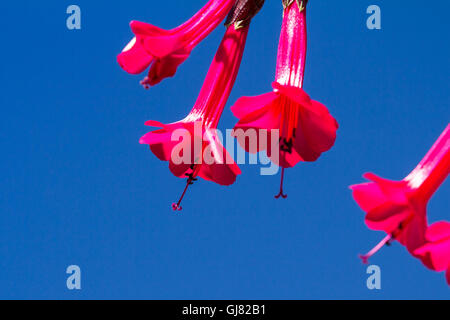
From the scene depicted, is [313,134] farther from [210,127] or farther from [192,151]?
[192,151]

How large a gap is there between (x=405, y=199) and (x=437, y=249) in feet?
0.88

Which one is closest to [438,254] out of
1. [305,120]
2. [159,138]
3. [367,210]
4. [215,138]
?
[367,210]

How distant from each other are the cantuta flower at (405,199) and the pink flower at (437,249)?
0.03 meters

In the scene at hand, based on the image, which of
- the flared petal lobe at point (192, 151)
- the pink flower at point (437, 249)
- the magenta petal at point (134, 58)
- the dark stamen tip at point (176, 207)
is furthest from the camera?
the dark stamen tip at point (176, 207)

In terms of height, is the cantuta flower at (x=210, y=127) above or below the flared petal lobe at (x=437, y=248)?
above

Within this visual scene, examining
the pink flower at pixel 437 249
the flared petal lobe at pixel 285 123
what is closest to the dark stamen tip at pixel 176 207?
the flared petal lobe at pixel 285 123

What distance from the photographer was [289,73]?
3594mm

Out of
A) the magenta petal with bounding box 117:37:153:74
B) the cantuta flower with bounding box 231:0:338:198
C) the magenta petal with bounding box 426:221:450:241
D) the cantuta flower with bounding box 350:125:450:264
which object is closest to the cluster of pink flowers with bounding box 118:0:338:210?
the cantuta flower with bounding box 231:0:338:198

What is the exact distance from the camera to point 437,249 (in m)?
3.02

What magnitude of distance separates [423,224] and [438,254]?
0.49 feet

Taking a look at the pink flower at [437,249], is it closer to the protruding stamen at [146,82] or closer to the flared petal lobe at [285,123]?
the flared petal lobe at [285,123]

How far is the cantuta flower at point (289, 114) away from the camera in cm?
354

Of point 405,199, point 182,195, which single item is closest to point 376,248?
point 405,199

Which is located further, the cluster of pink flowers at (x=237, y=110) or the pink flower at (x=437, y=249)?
the cluster of pink flowers at (x=237, y=110)
